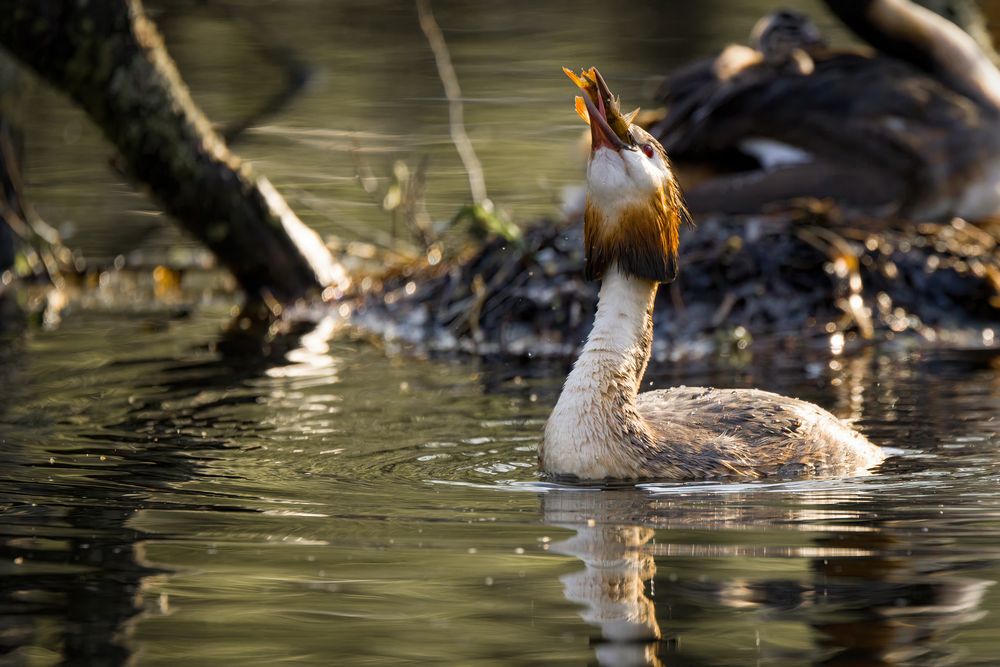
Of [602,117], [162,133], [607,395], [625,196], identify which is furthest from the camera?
[162,133]

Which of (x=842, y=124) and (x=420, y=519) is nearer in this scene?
(x=420, y=519)

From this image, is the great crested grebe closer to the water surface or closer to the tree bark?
the water surface

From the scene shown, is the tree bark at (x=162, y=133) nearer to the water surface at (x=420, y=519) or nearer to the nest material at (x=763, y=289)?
the water surface at (x=420, y=519)

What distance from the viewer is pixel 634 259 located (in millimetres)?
6340

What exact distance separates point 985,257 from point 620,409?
4733 millimetres

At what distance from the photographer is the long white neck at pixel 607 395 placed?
6.23m

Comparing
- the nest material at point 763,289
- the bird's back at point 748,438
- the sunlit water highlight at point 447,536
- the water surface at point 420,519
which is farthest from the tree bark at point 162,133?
the bird's back at point 748,438

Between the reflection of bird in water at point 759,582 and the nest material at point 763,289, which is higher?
the nest material at point 763,289

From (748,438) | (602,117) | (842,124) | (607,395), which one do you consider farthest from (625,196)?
(842,124)

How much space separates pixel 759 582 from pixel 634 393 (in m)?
1.68

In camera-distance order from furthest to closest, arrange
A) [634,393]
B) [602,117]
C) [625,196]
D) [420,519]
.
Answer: [634,393] → [625,196] → [602,117] → [420,519]

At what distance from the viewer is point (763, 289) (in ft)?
33.0

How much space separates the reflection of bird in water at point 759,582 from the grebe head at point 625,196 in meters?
0.93

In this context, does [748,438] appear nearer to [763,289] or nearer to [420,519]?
[420,519]
